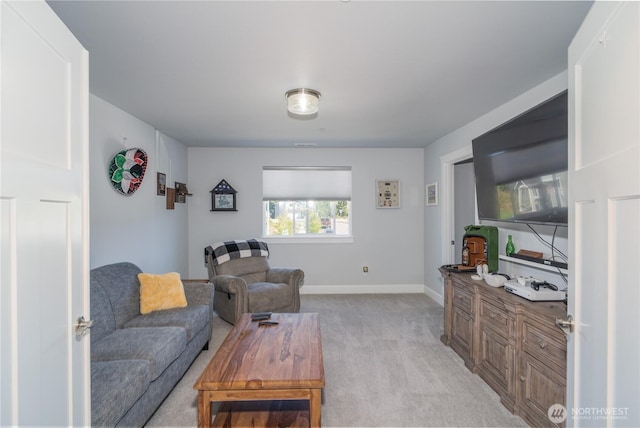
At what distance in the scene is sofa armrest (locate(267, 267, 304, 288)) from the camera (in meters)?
3.95

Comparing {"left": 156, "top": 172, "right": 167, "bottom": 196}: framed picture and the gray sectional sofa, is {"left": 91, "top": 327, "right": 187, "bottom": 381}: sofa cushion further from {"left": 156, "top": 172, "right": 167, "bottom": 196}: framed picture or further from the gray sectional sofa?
{"left": 156, "top": 172, "right": 167, "bottom": 196}: framed picture

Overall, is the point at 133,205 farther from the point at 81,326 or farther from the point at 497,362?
the point at 497,362

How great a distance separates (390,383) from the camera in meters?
2.41

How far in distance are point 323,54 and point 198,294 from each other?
231cm

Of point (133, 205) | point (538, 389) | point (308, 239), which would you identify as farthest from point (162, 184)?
point (538, 389)

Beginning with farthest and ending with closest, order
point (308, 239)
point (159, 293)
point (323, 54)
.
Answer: point (308, 239) < point (159, 293) < point (323, 54)

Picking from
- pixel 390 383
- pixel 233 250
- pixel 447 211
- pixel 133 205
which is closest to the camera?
pixel 390 383

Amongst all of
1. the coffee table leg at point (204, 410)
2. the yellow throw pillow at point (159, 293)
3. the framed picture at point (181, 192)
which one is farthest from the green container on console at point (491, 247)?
the framed picture at point (181, 192)

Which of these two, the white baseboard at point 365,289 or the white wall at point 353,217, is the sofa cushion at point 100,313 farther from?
the white baseboard at point 365,289

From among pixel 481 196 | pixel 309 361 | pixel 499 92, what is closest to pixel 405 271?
pixel 481 196

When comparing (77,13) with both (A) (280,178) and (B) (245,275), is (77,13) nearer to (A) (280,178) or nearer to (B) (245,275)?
(B) (245,275)

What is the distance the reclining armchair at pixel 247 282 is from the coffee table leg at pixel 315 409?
6.39 ft

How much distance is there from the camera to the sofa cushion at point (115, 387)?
4.89 feet

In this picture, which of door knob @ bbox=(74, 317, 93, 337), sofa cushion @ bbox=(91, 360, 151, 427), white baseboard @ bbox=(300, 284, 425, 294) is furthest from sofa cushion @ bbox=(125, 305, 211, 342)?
white baseboard @ bbox=(300, 284, 425, 294)
